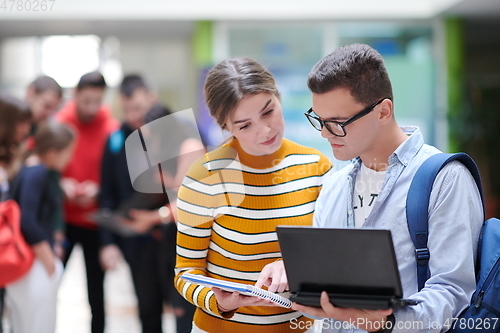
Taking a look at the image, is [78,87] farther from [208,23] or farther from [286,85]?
[208,23]

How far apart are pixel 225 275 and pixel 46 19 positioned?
5.10 metres

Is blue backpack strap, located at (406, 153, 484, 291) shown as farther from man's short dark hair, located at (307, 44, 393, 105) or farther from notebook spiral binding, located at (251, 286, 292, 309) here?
notebook spiral binding, located at (251, 286, 292, 309)

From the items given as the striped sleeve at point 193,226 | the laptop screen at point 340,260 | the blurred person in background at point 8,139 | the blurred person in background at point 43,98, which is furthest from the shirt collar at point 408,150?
the blurred person in background at point 43,98

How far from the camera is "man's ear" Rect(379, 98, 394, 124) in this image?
1453 mm

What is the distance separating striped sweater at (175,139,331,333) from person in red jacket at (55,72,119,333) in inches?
78.2

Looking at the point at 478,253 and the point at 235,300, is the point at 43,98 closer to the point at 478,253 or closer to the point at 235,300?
the point at 235,300

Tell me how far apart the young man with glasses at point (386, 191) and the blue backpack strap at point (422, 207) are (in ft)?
0.05

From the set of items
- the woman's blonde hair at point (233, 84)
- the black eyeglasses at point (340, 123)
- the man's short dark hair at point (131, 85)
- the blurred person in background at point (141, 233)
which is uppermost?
the man's short dark hair at point (131, 85)

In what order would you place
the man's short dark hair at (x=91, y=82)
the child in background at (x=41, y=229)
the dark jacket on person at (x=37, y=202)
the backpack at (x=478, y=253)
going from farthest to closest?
1. the man's short dark hair at (x=91, y=82)
2. the dark jacket on person at (x=37, y=202)
3. the child in background at (x=41, y=229)
4. the backpack at (x=478, y=253)

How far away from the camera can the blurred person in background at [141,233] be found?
3.00 m

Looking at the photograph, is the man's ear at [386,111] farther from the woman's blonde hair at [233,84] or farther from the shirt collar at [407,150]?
the woman's blonde hair at [233,84]

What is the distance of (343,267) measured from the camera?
1.25 metres

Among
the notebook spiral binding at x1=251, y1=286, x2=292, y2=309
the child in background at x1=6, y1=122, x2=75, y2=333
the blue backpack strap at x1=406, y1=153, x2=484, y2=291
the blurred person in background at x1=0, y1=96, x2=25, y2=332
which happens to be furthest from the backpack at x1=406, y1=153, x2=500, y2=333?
the blurred person in background at x1=0, y1=96, x2=25, y2=332

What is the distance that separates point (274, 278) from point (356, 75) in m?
0.58
